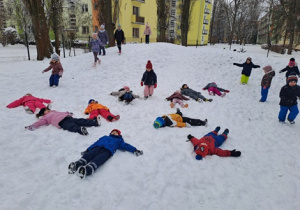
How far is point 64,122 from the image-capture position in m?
4.84

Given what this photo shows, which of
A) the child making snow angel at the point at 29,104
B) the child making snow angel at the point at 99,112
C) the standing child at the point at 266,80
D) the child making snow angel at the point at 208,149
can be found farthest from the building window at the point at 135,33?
the child making snow angel at the point at 208,149

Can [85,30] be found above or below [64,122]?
above

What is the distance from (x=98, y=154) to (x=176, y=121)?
254cm

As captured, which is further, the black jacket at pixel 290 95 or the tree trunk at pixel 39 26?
the tree trunk at pixel 39 26

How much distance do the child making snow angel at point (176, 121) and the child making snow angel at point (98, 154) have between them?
1358mm

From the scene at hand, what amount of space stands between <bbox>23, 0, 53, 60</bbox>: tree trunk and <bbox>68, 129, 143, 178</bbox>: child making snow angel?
→ 12.1 m

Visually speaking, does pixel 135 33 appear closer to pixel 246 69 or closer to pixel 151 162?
pixel 246 69

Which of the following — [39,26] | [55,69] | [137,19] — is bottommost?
[55,69]

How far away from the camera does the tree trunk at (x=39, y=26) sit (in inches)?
477

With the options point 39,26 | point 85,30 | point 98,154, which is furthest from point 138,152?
point 85,30

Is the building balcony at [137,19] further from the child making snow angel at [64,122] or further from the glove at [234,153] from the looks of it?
the glove at [234,153]

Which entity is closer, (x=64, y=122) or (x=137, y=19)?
(x=64, y=122)

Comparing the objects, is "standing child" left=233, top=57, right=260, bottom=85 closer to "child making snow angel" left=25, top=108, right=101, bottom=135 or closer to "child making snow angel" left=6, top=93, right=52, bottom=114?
"child making snow angel" left=25, top=108, right=101, bottom=135

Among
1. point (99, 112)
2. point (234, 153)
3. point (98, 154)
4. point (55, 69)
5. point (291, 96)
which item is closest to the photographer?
point (98, 154)
